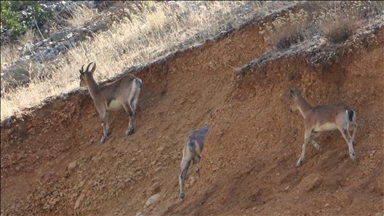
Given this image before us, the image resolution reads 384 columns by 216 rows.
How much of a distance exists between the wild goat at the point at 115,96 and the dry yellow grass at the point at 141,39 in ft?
Result: 5.02

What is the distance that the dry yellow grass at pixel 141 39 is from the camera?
15.7m

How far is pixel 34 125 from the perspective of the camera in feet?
52.0

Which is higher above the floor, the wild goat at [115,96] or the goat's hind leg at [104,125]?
the wild goat at [115,96]

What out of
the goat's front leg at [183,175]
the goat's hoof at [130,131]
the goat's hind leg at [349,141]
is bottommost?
the goat's hoof at [130,131]

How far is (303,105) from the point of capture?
10.0 m

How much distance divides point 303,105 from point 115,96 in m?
5.01

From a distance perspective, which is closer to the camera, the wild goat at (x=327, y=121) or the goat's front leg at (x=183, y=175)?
the wild goat at (x=327, y=121)

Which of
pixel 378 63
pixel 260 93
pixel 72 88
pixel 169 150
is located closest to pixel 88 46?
pixel 72 88

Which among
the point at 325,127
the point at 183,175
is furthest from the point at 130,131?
the point at 325,127

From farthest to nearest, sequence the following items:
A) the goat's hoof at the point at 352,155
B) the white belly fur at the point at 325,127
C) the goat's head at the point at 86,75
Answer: the goat's head at the point at 86,75
the white belly fur at the point at 325,127
the goat's hoof at the point at 352,155

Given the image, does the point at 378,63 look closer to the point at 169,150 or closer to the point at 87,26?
the point at 169,150

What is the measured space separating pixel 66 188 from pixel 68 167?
0.49 meters

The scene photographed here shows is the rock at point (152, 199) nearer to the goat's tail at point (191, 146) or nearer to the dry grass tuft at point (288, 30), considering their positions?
the goat's tail at point (191, 146)

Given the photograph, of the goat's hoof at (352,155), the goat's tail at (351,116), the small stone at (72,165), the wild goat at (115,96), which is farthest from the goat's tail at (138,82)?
the goat's hoof at (352,155)
